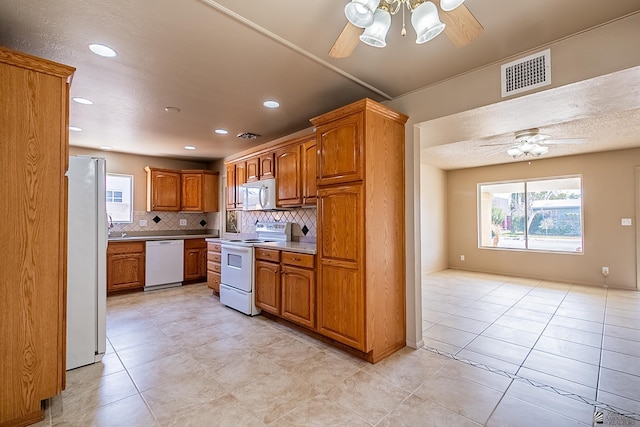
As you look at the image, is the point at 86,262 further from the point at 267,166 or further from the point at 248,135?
the point at 248,135

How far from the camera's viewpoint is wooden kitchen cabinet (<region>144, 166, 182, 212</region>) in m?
5.61

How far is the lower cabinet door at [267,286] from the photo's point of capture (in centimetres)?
344

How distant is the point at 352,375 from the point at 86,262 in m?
2.43

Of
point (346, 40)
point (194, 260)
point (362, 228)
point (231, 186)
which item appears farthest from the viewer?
point (194, 260)

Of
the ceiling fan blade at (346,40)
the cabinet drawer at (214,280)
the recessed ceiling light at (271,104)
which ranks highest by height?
the recessed ceiling light at (271,104)

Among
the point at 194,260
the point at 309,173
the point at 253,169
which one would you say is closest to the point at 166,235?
the point at 194,260

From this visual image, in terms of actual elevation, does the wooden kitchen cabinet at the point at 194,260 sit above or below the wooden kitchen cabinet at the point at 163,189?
below

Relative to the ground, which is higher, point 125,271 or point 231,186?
point 231,186

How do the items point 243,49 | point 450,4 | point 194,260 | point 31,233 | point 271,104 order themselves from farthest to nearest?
point 194,260
point 271,104
point 243,49
point 31,233
point 450,4

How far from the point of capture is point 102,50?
2164 millimetres

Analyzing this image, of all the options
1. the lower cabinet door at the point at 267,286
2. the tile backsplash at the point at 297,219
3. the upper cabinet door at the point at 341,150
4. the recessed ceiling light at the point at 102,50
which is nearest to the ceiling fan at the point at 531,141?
the upper cabinet door at the point at 341,150

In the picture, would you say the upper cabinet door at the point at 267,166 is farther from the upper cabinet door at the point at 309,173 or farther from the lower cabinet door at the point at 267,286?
the lower cabinet door at the point at 267,286

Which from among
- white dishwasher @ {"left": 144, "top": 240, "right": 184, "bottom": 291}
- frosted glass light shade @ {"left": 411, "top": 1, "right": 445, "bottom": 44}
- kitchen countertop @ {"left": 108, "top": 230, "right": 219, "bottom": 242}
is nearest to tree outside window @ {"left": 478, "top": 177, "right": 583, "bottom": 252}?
frosted glass light shade @ {"left": 411, "top": 1, "right": 445, "bottom": 44}

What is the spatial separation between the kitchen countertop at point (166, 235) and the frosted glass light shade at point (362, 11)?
5040mm
